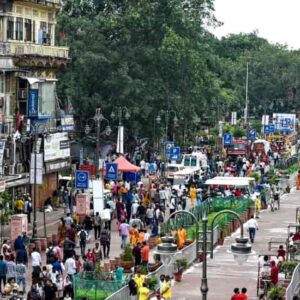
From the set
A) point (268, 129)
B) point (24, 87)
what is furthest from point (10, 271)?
point (268, 129)

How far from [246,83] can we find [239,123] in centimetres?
1638

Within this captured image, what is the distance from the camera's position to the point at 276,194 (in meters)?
65.9

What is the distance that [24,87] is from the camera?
61.9 metres

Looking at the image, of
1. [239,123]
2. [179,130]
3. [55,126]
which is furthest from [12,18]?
[239,123]

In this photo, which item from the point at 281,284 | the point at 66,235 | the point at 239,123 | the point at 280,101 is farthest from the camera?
the point at 280,101

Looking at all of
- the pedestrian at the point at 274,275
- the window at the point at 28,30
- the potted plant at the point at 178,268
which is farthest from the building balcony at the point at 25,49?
the pedestrian at the point at 274,275

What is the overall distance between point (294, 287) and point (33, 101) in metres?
27.1

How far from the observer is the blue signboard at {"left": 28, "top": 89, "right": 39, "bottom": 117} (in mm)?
60312

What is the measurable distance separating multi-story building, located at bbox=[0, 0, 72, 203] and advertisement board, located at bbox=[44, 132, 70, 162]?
0.20 metres

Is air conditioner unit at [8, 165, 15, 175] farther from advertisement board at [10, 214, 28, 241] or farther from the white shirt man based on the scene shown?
the white shirt man

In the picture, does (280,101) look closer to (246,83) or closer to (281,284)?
(246,83)

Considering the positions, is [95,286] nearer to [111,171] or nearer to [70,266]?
[70,266]

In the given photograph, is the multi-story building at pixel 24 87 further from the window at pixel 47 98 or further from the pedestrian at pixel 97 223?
the pedestrian at pixel 97 223

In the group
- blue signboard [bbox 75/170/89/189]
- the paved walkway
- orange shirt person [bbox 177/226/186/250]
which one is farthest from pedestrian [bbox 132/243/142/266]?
blue signboard [bbox 75/170/89/189]
